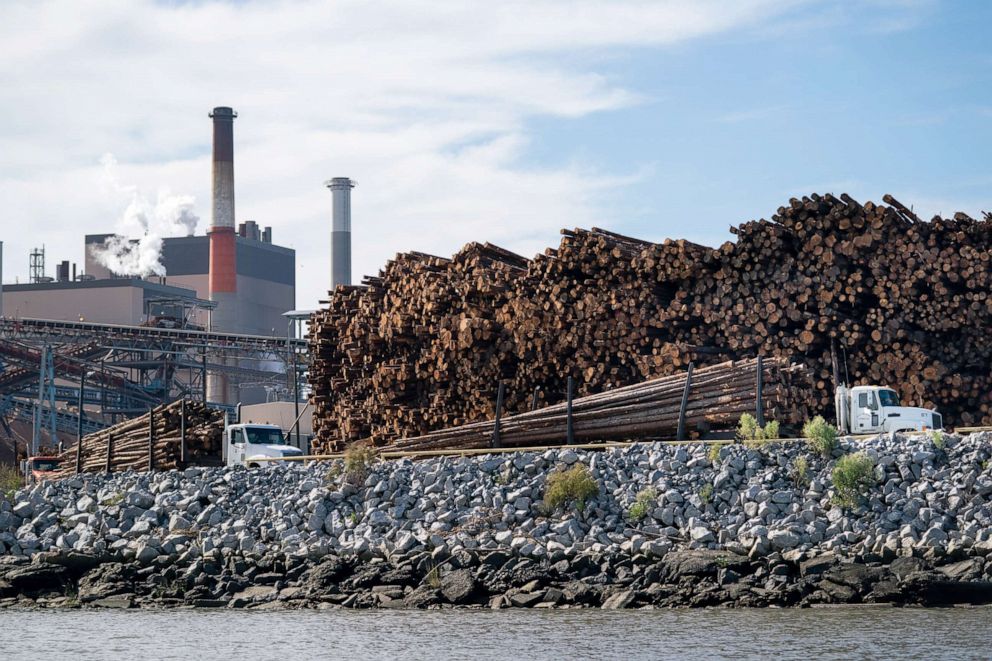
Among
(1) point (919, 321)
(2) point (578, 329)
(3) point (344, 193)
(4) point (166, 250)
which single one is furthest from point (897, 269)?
(4) point (166, 250)

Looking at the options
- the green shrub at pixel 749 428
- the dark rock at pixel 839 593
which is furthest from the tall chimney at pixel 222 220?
the dark rock at pixel 839 593

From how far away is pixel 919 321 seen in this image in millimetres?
24297

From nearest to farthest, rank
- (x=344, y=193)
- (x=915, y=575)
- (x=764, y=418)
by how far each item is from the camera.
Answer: (x=915, y=575)
(x=764, y=418)
(x=344, y=193)

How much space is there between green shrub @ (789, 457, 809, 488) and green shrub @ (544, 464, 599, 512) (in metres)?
3.02

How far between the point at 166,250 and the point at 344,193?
1825 centimetres

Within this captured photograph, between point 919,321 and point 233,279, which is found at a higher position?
point 233,279

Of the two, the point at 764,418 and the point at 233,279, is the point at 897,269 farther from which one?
the point at 233,279

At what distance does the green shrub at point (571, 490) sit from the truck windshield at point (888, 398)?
5.34 meters

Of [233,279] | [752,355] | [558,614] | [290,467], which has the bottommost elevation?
[558,614]

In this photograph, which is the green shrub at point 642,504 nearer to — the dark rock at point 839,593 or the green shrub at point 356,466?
the dark rock at point 839,593

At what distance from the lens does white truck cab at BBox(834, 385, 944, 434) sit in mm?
23047

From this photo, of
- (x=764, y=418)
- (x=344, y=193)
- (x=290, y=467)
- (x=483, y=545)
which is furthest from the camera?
(x=344, y=193)

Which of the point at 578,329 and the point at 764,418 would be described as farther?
the point at 578,329

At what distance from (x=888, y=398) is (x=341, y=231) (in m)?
54.9
